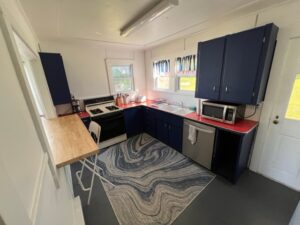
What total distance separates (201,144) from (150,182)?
108 centimetres

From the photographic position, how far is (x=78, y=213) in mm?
1594

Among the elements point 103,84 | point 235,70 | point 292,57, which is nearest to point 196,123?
point 235,70

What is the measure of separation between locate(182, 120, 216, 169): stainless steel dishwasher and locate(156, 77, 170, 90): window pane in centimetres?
143

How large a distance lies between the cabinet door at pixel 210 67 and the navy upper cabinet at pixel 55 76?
2659 millimetres

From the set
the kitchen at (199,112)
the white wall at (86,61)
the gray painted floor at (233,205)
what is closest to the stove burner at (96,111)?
the kitchen at (199,112)

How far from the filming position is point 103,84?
3.50 meters

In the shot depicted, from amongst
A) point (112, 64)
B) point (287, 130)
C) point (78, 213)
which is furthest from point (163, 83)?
point (78, 213)

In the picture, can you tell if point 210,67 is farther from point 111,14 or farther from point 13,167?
point 13,167

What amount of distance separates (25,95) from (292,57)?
280 centimetres

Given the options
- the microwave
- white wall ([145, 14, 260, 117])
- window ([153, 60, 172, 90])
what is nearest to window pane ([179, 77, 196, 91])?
white wall ([145, 14, 260, 117])

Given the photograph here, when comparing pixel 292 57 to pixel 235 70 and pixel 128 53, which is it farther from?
pixel 128 53

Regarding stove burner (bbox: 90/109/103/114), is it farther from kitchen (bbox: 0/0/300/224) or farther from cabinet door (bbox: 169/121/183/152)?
cabinet door (bbox: 169/121/183/152)

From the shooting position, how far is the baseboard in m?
1.49

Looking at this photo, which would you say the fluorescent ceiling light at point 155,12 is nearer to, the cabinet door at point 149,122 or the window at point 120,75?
the window at point 120,75
